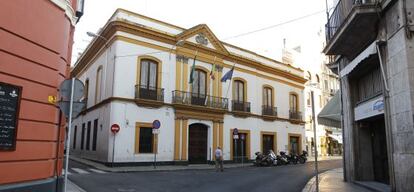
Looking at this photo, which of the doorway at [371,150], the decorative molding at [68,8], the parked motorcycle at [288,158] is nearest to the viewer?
the decorative molding at [68,8]

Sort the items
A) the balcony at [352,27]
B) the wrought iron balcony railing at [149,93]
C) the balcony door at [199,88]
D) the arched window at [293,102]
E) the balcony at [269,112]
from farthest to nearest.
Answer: the arched window at [293,102], the balcony at [269,112], the balcony door at [199,88], the wrought iron balcony railing at [149,93], the balcony at [352,27]

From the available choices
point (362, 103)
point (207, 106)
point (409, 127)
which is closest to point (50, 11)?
point (409, 127)

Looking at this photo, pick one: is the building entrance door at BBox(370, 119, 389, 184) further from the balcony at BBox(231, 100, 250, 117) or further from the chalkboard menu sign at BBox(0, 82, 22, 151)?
the balcony at BBox(231, 100, 250, 117)

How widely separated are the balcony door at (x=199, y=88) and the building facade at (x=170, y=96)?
8 centimetres

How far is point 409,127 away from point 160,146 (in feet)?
60.1

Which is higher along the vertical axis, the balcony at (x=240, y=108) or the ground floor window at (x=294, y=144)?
the balcony at (x=240, y=108)

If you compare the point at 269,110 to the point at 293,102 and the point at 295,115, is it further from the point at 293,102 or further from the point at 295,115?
the point at 293,102

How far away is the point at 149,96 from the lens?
82.6 feet

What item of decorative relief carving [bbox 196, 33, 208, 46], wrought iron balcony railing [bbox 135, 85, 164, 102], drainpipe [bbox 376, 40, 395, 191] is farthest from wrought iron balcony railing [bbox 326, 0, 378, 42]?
decorative relief carving [bbox 196, 33, 208, 46]

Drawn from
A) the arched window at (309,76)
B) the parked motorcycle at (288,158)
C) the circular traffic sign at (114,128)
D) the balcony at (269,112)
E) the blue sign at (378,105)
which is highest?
the arched window at (309,76)

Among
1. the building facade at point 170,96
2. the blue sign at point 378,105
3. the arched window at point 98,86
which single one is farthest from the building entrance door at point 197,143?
the blue sign at point 378,105

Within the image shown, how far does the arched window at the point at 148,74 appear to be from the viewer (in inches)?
998

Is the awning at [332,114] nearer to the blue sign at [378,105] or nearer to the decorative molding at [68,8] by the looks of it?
the blue sign at [378,105]

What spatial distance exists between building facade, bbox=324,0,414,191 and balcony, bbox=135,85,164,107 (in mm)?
12360
